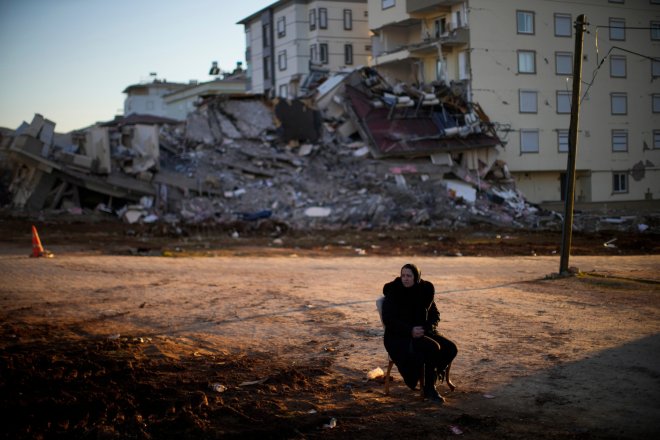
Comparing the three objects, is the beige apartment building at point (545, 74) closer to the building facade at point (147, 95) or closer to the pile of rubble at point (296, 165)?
the pile of rubble at point (296, 165)

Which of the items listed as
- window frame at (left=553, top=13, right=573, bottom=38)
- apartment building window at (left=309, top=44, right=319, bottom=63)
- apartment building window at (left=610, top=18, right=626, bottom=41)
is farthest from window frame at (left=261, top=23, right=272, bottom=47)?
apartment building window at (left=610, top=18, right=626, bottom=41)

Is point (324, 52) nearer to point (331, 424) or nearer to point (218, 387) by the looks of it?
point (218, 387)

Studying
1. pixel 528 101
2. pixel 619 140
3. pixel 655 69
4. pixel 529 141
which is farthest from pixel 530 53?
pixel 655 69

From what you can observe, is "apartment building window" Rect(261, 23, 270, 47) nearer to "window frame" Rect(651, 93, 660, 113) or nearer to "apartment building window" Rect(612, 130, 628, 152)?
"apartment building window" Rect(612, 130, 628, 152)

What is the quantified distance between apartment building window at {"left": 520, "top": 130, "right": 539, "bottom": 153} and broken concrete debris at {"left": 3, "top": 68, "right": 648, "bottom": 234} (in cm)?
518

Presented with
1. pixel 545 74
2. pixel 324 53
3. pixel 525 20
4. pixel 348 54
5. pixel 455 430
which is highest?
pixel 348 54

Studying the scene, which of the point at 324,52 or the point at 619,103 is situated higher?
the point at 324,52

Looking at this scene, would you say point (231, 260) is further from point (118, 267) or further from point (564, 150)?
point (564, 150)

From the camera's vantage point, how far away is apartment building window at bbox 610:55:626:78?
46.6 m

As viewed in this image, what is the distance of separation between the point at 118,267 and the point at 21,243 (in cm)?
763

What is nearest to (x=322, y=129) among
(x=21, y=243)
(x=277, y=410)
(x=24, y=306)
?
(x=21, y=243)

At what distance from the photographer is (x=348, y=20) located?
56.8 metres

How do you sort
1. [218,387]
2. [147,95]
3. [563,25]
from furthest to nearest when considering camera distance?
1. [147,95]
2. [563,25]
3. [218,387]

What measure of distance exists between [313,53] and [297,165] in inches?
1020
